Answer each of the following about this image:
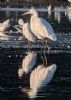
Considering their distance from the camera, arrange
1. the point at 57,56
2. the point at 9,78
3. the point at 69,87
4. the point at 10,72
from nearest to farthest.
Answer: the point at 69,87, the point at 9,78, the point at 10,72, the point at 57,56

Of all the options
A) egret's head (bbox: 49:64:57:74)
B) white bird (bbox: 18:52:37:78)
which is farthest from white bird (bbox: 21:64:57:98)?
white bird (bbox: 18:52:37:78)

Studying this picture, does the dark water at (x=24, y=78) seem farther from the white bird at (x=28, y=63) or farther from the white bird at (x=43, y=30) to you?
the white bird at (x=43, y=30)

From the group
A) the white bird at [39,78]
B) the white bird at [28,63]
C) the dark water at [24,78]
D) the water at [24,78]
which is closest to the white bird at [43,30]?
the water at [24,78]

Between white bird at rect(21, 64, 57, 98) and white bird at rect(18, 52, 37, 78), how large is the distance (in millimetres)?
232

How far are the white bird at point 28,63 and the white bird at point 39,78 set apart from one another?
0.23 meters

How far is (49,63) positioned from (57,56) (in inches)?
57.0

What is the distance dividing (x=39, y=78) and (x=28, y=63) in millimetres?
2341

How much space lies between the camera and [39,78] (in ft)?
37.0

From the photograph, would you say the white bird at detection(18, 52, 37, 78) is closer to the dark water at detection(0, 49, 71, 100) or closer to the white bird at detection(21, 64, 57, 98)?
the dark water at detection(0, 49, 71, 100)

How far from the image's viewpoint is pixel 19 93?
32.6ft

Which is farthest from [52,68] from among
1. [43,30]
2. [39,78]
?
[43,30]

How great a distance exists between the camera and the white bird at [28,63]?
12562 mm

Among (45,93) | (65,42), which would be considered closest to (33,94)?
(45,93)

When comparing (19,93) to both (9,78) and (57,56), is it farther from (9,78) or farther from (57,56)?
(57,56)
